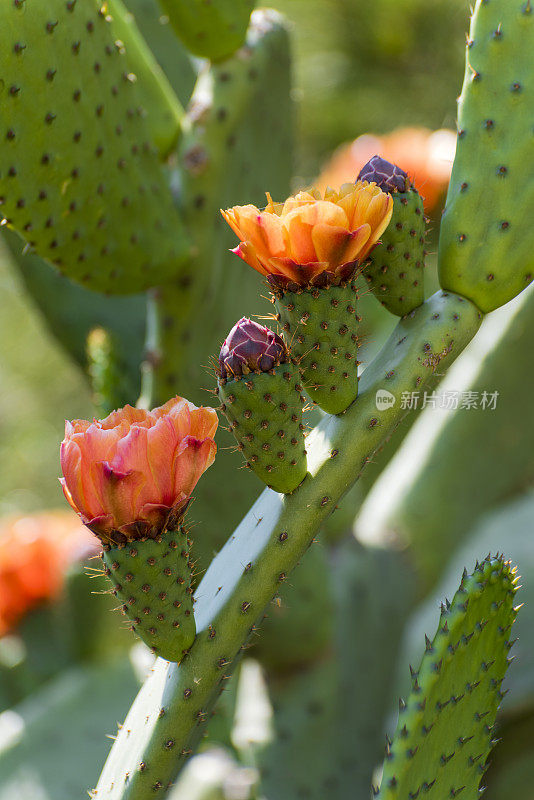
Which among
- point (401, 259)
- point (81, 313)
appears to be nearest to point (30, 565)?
point (81, 313)

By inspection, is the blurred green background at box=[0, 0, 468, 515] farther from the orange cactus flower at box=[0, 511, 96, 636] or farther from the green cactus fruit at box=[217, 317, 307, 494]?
the green cactus fruit at box=[217, 317, 307, 494]

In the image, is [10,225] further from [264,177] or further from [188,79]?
[188,79]

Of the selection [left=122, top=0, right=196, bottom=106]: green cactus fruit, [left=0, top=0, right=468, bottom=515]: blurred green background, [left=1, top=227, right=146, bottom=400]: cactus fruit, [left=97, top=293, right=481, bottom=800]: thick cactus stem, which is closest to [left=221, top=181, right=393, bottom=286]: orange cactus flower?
[left=97, top=293, right=481, bottom=800]: thick cactus stem

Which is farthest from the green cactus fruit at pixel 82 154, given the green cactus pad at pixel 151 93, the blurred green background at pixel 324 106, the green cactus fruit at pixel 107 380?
the blurred green background at pixel 324 106

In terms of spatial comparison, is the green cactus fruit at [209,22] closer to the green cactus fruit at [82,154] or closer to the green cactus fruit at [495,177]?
the green cactus fruit at [82,154]

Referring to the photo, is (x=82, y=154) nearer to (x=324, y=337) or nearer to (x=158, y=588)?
(x=324, y=337)

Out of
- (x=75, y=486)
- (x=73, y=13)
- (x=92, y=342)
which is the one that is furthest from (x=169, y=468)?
(x=92, y=342)
